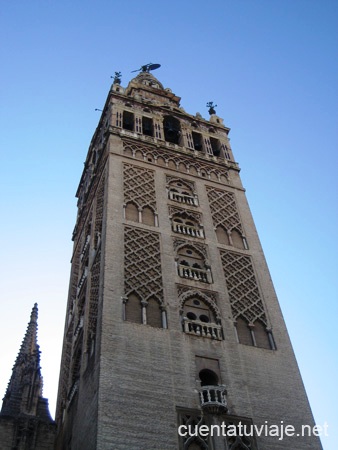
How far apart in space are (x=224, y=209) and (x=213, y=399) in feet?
29.6

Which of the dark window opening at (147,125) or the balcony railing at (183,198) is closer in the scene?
the balcony railing at (183,198)

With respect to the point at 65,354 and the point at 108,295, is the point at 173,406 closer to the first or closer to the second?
the point at 108,295

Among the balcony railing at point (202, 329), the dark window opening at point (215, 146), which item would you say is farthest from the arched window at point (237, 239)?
the dark window opening at point (215, 146)

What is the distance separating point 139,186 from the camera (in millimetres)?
20188

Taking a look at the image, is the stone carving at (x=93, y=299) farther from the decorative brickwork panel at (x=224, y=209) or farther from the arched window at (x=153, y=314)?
the decorative brickwork panel at (x=224, y=209)

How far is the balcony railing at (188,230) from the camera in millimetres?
18688

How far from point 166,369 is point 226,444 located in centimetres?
221

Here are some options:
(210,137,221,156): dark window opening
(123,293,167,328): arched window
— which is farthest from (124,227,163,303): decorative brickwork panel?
(210,137,221,156): dark window opening

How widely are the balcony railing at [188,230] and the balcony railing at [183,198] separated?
60.0 inches

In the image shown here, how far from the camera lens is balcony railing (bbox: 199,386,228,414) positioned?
13.1m

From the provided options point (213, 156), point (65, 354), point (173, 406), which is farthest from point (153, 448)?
point (213, 156)

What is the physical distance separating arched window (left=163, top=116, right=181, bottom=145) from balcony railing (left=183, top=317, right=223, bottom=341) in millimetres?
12183

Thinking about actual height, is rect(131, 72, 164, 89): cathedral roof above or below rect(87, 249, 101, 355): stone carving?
above

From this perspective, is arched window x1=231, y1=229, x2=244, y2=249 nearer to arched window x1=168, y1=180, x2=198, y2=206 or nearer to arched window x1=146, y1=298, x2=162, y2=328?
arched window x1=168, y1=180, x2=198, y2=206
